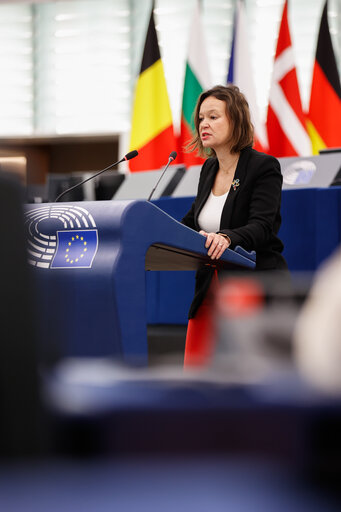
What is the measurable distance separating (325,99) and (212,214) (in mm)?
3351

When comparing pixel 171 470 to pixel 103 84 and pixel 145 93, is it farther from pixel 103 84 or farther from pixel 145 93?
pixel 103 84

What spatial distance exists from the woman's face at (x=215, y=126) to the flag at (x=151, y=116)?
10.5 feet

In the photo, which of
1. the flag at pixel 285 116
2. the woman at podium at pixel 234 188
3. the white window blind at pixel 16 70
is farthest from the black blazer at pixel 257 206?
the white window blind at pixel 16 70

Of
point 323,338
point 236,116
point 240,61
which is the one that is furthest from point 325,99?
point 323,338

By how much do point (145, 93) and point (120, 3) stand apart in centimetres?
287

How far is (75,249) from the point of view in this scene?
3.12 ft

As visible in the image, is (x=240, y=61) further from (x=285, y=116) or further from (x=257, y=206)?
(x=257, y=206)

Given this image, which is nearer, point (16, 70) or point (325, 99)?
point (325, 99)

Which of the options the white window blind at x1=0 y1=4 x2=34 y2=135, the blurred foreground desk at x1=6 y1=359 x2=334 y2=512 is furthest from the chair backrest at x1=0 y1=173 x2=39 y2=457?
the white window blind at x1=0 y1=4 x2=34 y2=135

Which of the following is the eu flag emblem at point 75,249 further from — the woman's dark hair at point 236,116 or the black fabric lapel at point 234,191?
the woman's dark hair at point 236,116

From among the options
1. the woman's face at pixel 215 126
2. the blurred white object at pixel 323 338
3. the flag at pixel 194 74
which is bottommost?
the blurred white object at pixel 323 338

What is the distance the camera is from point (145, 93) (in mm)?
4973

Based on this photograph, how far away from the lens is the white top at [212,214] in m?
1.51

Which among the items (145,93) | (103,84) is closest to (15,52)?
(103,84)
